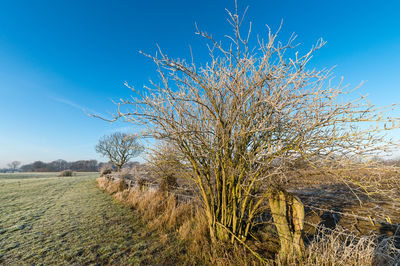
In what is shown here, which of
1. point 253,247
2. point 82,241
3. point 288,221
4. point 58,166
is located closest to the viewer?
point 288,221

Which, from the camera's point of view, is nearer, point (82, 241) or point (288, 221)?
point (288, 221)

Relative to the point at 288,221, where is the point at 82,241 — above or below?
below

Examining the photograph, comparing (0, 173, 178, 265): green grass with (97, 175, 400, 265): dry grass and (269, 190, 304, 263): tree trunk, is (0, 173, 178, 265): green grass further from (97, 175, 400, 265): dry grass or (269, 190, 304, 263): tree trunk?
(269, 190, 304, 263): tree trunk

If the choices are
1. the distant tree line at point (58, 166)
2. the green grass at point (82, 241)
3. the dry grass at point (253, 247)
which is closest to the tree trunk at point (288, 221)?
the dry grass at point (253, 247)

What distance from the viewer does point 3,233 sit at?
451 centimetres

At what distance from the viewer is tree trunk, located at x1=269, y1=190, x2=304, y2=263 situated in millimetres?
2398

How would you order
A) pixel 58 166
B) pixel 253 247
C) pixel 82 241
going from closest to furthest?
pixel 253 247 → pixel 82 241 → pixel 58 166

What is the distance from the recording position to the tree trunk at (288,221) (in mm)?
2398

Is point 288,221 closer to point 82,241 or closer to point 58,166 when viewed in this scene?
point 82,241

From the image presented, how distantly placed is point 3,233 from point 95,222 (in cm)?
224

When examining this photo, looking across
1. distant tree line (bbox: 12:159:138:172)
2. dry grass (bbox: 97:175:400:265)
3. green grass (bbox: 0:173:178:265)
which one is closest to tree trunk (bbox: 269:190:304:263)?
dry grass (bbox: 97:175:400:265)

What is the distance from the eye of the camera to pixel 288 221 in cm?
251

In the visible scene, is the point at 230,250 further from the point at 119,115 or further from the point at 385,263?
the point at 119,115

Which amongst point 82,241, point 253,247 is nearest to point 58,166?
point 82,241
